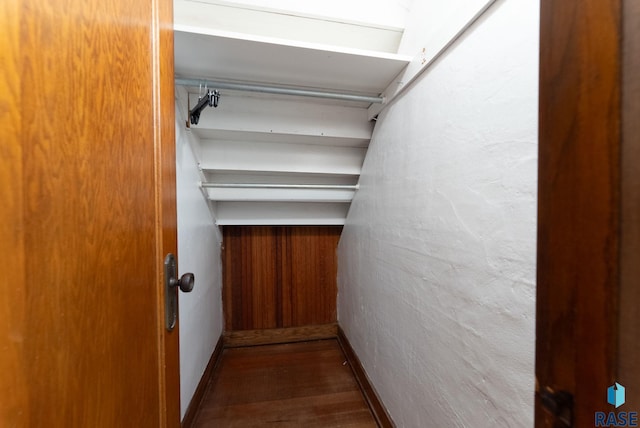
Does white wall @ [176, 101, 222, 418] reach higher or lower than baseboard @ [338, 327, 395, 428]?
higher

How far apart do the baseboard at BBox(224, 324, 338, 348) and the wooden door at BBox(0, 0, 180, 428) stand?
1404 millimetres

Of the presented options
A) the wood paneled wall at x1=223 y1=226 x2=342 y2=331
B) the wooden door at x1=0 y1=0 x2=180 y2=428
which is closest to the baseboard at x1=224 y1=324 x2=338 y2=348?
the wood paneled wall at x1=223 y1=226 x2=342 y2=331

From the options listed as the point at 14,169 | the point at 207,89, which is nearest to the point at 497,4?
the point at 14,169

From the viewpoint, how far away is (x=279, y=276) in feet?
6.34

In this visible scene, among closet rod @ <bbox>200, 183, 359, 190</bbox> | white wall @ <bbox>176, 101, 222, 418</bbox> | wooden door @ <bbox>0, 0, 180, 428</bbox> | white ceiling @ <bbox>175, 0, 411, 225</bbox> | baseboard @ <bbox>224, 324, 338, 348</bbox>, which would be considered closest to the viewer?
wooden door @ <bbox>0, 0, 180, 428</bbox>

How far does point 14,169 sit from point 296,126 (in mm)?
1192

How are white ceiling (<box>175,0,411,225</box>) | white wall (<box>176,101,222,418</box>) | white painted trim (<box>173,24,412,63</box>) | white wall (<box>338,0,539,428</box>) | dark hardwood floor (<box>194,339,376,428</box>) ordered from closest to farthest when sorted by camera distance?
white wall (<box>338,0,539,428</box>), white painted trim (<box>173,24,412,63</box>), white ceiling (<box>175,0,411,225</box>), white wall (<box>176,101,222,418</box>), dark hardwood floor (<box>194,339,376,428</box>)

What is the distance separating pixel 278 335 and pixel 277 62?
6.12ft

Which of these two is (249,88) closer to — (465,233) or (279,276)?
(465,233)

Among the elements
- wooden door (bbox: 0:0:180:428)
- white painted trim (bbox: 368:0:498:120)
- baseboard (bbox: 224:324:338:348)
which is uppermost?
white painted trim (bbox: 368:0:498:120)

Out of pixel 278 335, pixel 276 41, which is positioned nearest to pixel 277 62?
pixel 276 41

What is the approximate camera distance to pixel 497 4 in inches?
22.7

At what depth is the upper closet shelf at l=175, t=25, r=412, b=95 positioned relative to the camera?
90cm

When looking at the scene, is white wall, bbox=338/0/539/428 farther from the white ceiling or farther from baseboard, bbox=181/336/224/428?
baseboard, bbox=181/336/224/428
